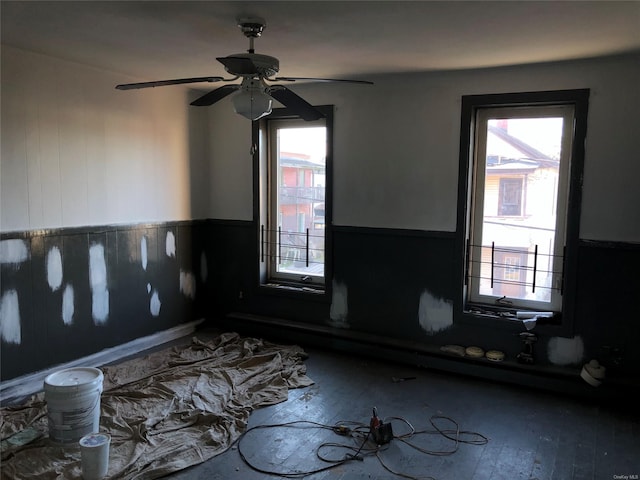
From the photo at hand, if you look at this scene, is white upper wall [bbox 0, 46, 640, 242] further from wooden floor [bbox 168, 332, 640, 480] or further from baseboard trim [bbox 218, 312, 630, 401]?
wooden floor [bbox 168, 332, 640, 480]

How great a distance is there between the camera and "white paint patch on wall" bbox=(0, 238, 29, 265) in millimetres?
3227

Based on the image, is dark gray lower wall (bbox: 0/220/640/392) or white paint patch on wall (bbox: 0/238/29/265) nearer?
white paint patch on wall (bbox: 0/238/29/265)

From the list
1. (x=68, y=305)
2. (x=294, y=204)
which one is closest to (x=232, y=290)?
(x=294, y=204)

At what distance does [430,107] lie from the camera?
3.91 metres

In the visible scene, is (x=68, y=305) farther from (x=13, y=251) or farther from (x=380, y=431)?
(x=380, y=431)


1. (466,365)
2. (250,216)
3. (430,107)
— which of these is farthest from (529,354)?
(250,216)

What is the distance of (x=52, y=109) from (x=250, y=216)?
1.99 m

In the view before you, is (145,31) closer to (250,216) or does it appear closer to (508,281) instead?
(250,216)

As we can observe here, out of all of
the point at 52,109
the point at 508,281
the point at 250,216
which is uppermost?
the point at 52,109

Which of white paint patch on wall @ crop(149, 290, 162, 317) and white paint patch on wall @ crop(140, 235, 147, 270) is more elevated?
white paint patch on wall @ crop(140, 235, 147, 270)

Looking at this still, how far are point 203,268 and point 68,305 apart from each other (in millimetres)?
1580

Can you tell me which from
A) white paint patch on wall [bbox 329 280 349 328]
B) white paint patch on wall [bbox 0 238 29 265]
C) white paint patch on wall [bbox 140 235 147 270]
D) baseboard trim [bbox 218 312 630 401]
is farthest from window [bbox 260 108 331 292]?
white paint patch on wall [bbox 0 238 29 265]

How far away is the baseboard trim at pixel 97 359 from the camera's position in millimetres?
3305

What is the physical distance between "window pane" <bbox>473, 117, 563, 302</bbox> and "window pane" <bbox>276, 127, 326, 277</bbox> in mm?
1502
